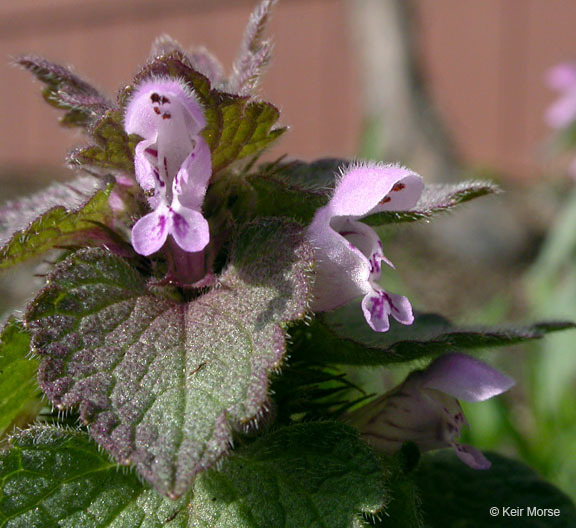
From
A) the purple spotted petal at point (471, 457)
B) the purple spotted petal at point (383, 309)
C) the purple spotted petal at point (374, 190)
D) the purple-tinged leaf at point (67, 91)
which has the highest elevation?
the purple-tinged leaf at point (67, 91)

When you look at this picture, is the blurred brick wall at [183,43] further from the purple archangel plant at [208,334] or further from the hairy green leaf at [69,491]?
the hairy green leaf at [69,491]

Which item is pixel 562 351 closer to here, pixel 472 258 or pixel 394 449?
pixel 394 449

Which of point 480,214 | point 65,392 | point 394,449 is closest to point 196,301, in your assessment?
point 65,392

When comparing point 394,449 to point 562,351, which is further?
point 562,351

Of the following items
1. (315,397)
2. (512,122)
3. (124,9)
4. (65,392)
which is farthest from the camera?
(124,9)

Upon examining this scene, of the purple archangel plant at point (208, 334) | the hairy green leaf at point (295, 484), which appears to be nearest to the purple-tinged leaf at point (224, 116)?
the purple archangel plant at point (208, 334)

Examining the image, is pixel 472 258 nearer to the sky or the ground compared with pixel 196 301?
nearer to the sky

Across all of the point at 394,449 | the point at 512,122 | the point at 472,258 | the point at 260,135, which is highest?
the point at 512,122

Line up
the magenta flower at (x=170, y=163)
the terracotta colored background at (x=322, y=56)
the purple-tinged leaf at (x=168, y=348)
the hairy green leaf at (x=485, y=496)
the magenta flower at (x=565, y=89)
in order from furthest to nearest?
the terracotta colored background at (x=322, y=56) < the magenta flower at (x=565, y=89) < the hairy green leaf at (x=485, y=496) < the magenta flower at (x=170, y=163) < the purple-tinged leaf at (x=168, y=348)
